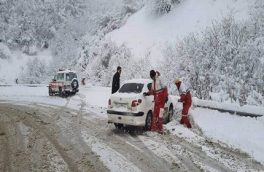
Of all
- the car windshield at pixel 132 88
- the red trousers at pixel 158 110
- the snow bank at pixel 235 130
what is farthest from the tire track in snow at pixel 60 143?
the snow bank at pixel 235 130

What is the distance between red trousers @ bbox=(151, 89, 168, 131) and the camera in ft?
41.0

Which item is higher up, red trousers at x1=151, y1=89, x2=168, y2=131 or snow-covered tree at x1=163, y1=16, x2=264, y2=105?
snow-covered tree at x1=163, y1=16, x2=264, y2=105

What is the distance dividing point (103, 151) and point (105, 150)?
4.7 inches

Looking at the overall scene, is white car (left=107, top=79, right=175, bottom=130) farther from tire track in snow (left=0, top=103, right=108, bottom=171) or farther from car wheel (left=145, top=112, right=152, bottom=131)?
tire track in snow (left=0, top=103, right=108, bottom=171)

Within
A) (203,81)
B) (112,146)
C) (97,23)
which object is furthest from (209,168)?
(97,23)

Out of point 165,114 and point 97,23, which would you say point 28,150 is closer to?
point 165,114

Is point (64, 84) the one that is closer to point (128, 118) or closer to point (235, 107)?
point (235, 107)

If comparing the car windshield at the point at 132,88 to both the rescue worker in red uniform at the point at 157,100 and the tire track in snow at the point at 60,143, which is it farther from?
the tire track in snow at the point at 60,143

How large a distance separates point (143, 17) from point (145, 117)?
33.0m

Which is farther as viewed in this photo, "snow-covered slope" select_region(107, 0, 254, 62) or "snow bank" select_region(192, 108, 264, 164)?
"snow-covered slope" select_region(107, 0, 254, 62)

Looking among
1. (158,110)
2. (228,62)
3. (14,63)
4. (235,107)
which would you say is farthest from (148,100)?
(14,63)

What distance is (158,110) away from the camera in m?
12.6

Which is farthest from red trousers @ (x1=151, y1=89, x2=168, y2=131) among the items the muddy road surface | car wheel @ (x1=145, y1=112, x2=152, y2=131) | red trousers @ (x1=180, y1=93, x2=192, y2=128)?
red trousers @ (x1=180, y1=93, x2=192, y2=128)

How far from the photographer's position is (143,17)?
44.1 metres
